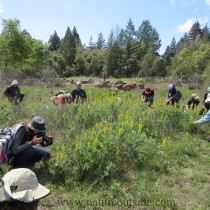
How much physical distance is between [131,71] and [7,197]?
5023cm

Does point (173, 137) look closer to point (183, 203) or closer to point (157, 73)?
point (183, 203)

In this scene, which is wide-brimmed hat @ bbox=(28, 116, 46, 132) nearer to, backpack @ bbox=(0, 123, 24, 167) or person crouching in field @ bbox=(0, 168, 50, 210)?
backpack @ bbox=(0, 123, 24, 167)

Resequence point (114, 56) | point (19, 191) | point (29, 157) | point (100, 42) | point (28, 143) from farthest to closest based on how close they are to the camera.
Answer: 1. point (100, 42)
2. point (114, 56)
3. point (29, 157)
4. point (28, 143)
5. point (19, 191)

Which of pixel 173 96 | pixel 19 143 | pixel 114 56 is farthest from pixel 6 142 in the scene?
pixel 114 56

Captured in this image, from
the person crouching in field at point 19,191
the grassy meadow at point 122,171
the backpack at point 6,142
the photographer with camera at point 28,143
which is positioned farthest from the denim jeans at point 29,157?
the person crouching in field at point 19,191

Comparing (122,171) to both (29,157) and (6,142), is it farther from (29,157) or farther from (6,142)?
(6,142)

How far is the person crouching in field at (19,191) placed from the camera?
1.74m

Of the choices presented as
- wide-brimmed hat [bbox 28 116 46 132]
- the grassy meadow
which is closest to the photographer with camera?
wide-brimmed hat [bbox 28 116 46 132]

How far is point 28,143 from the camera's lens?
417 centimetres

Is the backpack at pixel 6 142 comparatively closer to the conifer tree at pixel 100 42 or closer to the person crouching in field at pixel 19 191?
the person crouching in field at pixel 19 191

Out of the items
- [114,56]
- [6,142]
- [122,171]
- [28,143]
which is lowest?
[122,171]

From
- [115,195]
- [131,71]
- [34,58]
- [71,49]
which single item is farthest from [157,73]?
[115,195]

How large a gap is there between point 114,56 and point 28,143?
154 ft

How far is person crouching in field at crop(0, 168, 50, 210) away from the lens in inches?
68.4
